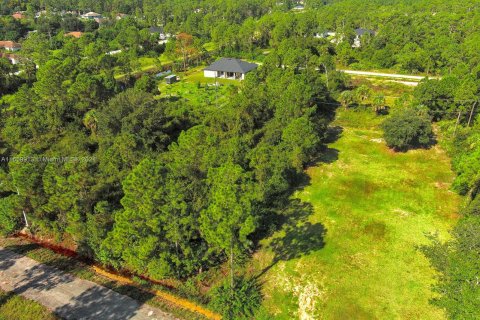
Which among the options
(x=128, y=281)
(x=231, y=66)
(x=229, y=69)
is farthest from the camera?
(x=231, y=66)

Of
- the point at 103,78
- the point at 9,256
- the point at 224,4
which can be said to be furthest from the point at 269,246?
the point at 224,4

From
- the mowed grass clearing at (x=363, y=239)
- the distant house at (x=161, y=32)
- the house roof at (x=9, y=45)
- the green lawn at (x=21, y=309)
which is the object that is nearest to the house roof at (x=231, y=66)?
the mowed grass clearing at (x=363, y=239)

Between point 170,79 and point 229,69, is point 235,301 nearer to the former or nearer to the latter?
point 170,79

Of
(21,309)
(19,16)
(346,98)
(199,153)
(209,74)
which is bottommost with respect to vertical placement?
(21,309)

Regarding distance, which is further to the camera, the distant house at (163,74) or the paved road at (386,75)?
the distant house at (163,74)

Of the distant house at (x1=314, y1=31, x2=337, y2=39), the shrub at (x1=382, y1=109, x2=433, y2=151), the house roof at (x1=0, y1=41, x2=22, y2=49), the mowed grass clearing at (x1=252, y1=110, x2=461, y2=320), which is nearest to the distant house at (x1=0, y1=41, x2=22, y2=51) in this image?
the house roof at (x1=0, y1=41, x2=22, y2=49)

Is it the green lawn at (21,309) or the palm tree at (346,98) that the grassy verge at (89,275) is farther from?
the palm tree at (346,98)

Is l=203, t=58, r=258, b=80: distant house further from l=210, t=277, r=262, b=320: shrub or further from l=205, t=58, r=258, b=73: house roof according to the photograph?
l=210, t=277, r=262, b=320: shrub

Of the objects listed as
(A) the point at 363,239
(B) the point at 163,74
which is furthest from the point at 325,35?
(A) the point at 363,239
